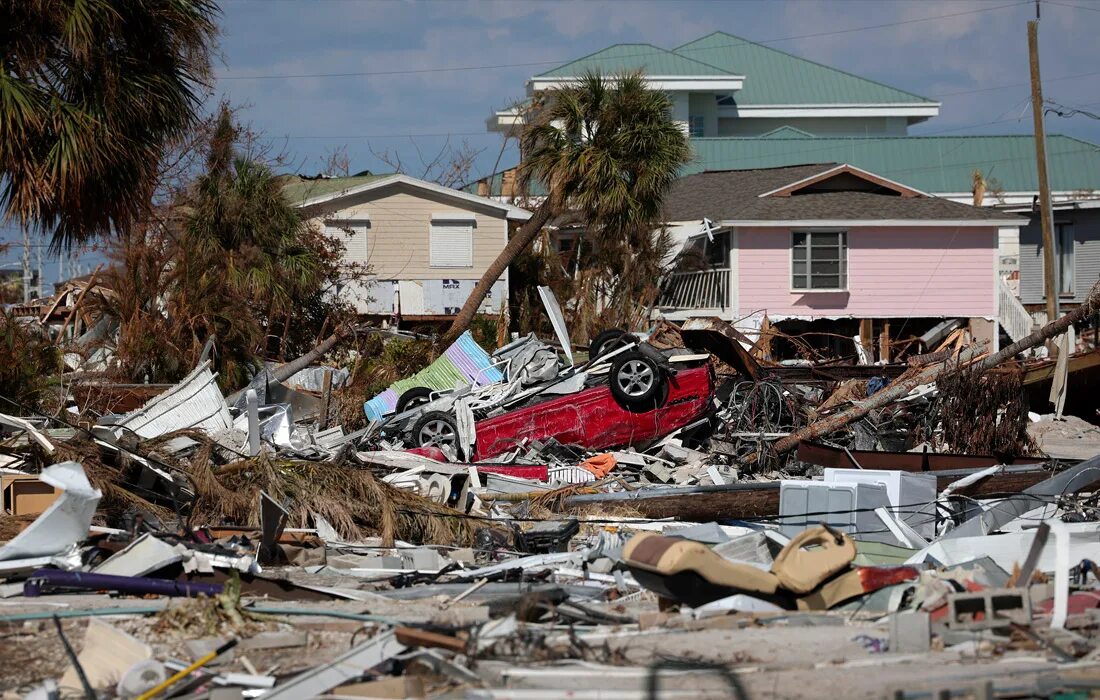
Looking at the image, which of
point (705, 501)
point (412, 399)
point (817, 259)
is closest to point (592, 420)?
point (412, 399)

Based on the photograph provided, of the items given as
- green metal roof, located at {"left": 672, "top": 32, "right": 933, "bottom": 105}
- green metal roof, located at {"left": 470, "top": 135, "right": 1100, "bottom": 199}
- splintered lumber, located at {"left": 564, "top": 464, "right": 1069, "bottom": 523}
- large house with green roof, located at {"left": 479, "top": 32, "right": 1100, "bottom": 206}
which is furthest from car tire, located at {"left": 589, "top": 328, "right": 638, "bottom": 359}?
green metal roof, located at {"left": 672, "top": 32, "right": 933, "bottom": 105}

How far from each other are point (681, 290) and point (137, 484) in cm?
2296

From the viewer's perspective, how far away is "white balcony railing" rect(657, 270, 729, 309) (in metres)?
31.5

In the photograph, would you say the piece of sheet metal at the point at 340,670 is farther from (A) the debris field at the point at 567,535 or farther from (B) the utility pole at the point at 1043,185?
(B) the utility pole at the point at 1043,185

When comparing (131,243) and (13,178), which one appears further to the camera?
(131,243)

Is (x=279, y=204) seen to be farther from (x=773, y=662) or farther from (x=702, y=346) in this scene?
(x=773, y=662)

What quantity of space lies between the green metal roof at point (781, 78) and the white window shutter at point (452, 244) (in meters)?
28.0

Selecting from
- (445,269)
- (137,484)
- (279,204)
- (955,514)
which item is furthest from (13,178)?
(445,269)

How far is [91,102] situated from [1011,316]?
2582 centimetres

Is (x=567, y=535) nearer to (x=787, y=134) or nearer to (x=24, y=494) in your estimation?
(x=24, y=494)

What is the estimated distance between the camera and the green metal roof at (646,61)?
170 feet

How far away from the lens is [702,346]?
18.2 m

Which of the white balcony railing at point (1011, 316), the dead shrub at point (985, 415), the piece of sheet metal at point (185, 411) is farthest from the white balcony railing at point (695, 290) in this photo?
the piece of sheet metal at point (185, 411)

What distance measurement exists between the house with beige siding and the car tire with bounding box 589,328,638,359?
502 inches
